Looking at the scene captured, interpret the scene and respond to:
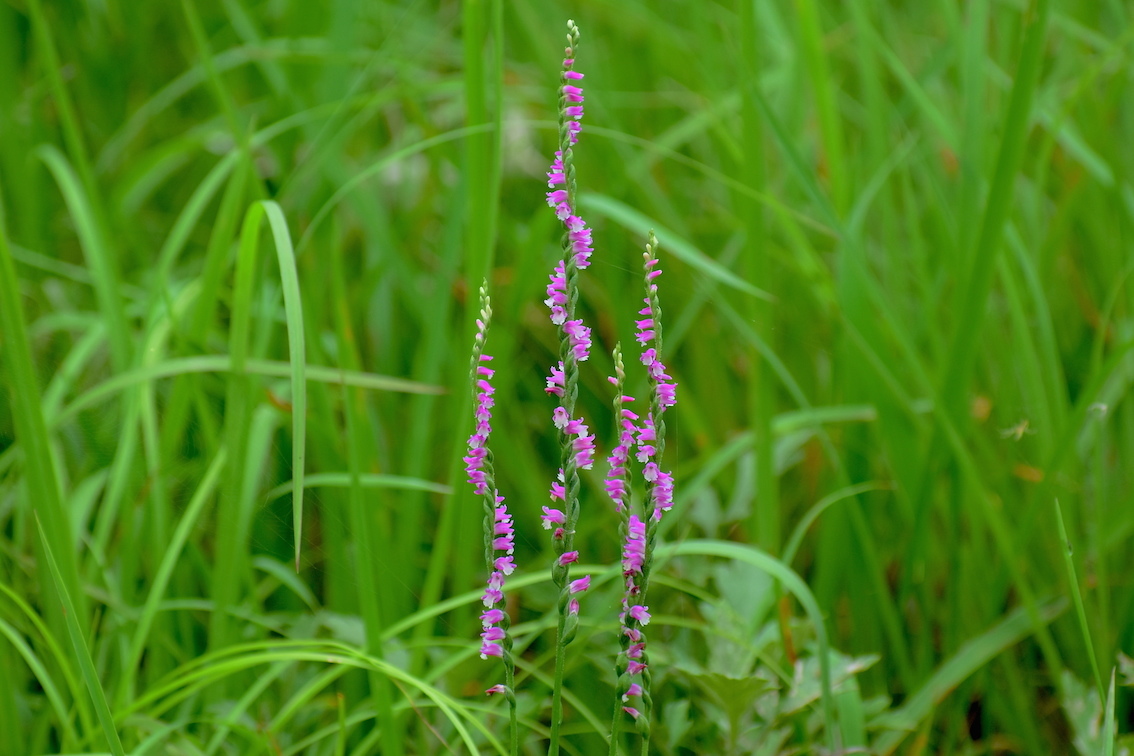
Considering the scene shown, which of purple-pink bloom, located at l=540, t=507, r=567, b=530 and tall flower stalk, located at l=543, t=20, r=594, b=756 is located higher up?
tall flower stalk, located at l=543, t=20, r=594, b=756

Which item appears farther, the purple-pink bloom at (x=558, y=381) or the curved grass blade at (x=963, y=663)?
the curved grass blade at (x=963, y=663)

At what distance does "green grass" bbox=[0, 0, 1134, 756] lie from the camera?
127 centimetres

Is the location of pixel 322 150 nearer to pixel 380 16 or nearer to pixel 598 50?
pixel 380 16

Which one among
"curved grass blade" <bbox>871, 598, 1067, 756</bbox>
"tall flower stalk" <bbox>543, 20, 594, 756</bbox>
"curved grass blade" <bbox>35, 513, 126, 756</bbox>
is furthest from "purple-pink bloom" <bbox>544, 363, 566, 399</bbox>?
"curved grass blade" <bbox>871, 598, 1067, 756</bbox>

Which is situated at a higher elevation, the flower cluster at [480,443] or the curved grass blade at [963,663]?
the flower cluster at [480,443]

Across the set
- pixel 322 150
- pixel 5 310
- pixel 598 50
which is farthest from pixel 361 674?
pixel 598 50

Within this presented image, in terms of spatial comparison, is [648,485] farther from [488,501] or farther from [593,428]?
[593,428]

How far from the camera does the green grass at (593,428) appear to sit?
4.17 ft

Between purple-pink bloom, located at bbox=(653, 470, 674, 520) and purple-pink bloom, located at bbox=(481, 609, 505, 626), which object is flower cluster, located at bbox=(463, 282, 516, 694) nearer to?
purple-pink bloom, located at bbox=(481, 609, 505, 626)

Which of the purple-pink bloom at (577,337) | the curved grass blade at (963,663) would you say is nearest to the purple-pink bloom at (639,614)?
the purple-pink bloom at (577,337)

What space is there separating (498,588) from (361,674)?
2.45 feet

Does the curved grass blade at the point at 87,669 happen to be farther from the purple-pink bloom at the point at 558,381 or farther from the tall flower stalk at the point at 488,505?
the purple-pink bloom at the point at 558,381

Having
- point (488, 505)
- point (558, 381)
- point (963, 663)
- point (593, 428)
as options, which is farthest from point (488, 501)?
point (593, 428)

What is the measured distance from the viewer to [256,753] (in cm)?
117
